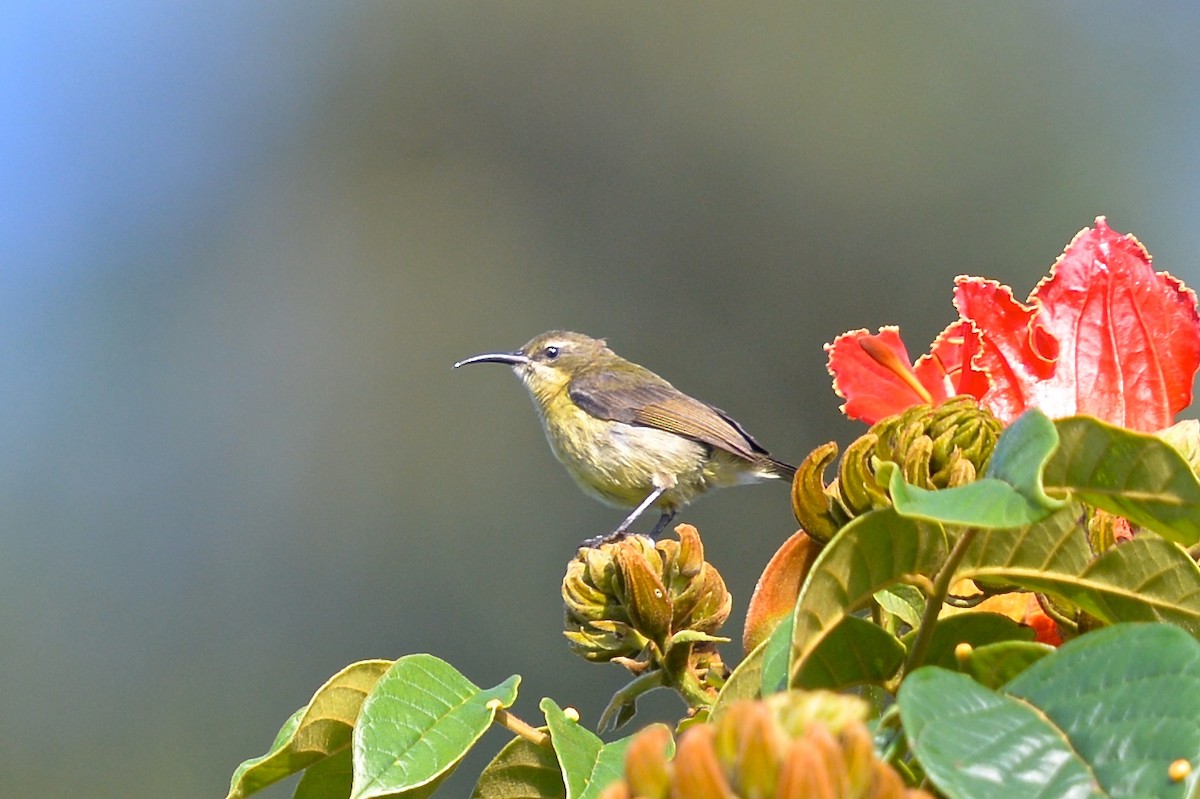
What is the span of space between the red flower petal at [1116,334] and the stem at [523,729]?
0.55 meters

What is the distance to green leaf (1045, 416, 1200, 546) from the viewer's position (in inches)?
31.8

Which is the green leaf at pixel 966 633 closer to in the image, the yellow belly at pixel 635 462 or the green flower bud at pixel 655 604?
the green flower bud at pixel 655 604

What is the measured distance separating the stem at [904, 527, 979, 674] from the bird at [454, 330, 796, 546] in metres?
4.24

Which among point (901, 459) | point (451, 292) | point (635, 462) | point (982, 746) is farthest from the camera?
point (451, 292)

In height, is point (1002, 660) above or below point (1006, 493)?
below

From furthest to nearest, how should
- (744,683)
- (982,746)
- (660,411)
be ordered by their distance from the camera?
(660,411), (744,683), (982,746)

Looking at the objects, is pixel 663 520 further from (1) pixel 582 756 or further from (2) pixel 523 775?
(1) pixel 582 756

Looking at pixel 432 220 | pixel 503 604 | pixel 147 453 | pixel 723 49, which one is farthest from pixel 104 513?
pixel 723 49

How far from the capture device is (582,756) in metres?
0.99

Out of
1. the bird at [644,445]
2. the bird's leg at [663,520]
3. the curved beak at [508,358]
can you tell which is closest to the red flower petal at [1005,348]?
the bird at [644,445]

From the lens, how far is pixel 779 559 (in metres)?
1.17

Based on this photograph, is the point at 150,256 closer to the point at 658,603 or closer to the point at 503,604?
the point at 503,604

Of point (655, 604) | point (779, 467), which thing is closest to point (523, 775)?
point (655, 604)

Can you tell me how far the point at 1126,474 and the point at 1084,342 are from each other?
1.60 feet
